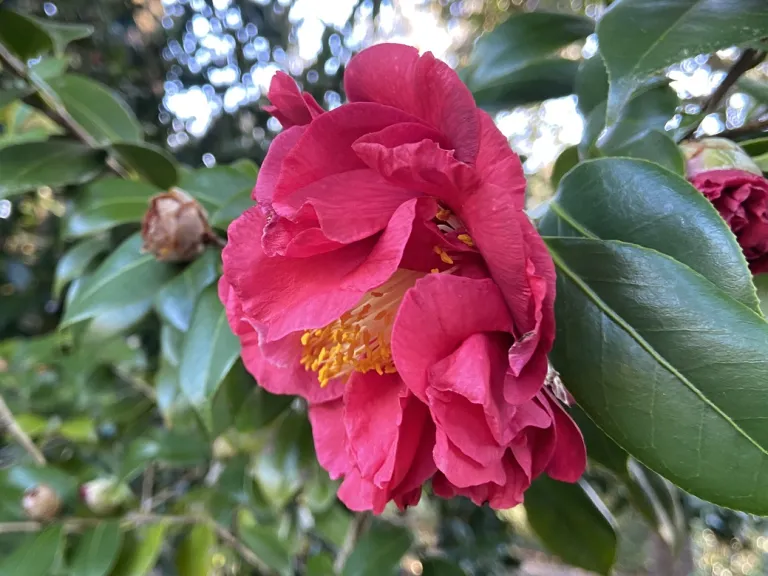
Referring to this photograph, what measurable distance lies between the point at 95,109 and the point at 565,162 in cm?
72

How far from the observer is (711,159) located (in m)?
0.42

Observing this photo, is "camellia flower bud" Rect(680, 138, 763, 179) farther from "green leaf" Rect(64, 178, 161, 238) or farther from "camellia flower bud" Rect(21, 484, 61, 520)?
"camellia flower bud" Rect(21, 484, 61, 520)

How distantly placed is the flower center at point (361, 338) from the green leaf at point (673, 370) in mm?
132

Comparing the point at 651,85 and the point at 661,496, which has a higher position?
the point at 651,85

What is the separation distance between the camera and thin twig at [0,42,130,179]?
744mm

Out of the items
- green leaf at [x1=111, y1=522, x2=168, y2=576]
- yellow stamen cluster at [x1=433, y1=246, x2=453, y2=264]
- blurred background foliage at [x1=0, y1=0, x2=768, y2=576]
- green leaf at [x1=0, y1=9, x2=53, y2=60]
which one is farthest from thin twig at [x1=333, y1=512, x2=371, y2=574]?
green leaf at [x1=0, y1=9, x2=53, y2=60]

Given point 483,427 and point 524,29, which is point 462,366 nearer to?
point 483,427

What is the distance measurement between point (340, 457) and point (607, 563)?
0.47m

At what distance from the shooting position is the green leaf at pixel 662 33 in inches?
15.5

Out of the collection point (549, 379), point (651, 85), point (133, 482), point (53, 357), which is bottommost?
point (133, 482)

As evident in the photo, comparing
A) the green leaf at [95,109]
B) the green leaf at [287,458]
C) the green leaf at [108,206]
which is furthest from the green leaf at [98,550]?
the green leaf at [95,109]

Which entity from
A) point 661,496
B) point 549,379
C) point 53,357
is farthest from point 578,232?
point 53,357

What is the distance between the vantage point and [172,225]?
1.90 feet

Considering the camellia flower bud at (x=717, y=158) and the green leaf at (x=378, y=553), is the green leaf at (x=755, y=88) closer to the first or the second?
the camellia flower bud at (x=717, y=158)
